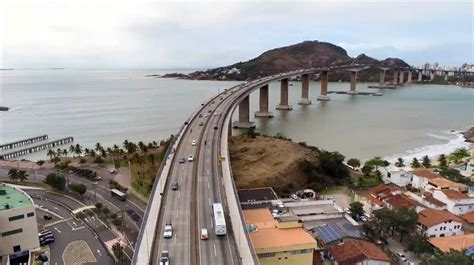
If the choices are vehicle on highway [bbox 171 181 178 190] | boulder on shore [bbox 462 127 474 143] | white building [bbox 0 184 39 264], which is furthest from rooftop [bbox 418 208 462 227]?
boulder on shore [bbox 462 127 474 143]

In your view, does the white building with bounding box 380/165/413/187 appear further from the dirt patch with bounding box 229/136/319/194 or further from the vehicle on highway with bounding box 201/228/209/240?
the vehicle on highway with bounding box 201/228/209/240

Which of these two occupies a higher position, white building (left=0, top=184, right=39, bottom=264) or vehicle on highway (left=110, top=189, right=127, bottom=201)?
white building (left=0, top=184, right=39, bottom=264)

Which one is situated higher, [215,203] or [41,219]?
[215,203]

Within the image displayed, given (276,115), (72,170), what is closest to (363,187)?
(72,170)

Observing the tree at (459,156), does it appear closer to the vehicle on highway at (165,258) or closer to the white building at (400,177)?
the white building at (400,177)

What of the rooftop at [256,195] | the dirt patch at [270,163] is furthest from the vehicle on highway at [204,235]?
the dirt patch at [270,163]

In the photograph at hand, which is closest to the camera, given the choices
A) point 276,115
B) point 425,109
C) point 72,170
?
point 72,170

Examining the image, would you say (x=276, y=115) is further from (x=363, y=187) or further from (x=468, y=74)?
(x=468, y=74)

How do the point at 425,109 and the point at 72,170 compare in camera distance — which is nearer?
the point at 72,170
